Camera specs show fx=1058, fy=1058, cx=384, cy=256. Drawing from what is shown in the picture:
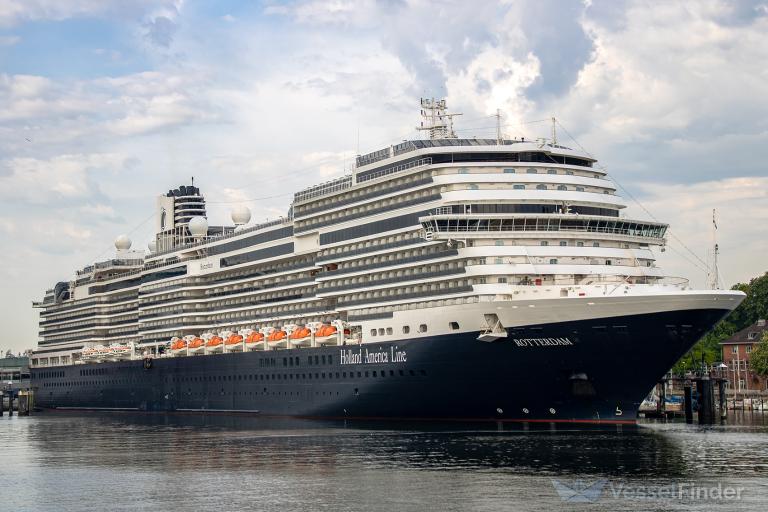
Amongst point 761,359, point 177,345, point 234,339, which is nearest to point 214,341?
point 234,339

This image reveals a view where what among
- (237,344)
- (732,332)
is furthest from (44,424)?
(732,332)

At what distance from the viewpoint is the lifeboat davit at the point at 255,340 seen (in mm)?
75125

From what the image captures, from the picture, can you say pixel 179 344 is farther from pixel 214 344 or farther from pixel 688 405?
pixel 688 405

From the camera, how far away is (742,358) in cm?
11844

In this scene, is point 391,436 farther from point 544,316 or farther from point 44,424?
point 44,424

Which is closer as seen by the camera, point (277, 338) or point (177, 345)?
point (277, 338)

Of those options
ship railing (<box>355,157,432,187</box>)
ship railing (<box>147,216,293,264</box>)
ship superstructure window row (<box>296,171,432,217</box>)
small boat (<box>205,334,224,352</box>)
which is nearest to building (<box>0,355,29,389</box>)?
ship railing (<box>147,216,293,264</box>)

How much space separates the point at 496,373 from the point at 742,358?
72454 mm

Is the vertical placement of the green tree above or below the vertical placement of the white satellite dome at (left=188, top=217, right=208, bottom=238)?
below

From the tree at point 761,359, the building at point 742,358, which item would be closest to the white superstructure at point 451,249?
the tree at point 761,359

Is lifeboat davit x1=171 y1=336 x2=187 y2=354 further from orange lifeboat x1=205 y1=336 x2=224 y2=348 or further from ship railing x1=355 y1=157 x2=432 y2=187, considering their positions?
ship railing x1=355 y1=157 x2=432 y2=187

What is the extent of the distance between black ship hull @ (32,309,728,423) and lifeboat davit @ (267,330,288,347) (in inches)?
26.6

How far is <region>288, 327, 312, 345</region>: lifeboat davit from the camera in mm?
68812

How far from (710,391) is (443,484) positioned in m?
41.4
